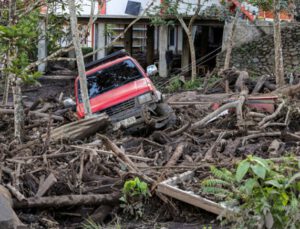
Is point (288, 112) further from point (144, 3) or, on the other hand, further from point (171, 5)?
point (144, 3)

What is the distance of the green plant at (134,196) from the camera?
7.29m

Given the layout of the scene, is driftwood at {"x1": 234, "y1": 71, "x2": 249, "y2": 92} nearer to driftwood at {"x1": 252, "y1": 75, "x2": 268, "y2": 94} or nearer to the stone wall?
driftwood at {"x1": 252, "y1": 75, "x2": 268, "y2": 94}

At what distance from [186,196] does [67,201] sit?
155 centimetres

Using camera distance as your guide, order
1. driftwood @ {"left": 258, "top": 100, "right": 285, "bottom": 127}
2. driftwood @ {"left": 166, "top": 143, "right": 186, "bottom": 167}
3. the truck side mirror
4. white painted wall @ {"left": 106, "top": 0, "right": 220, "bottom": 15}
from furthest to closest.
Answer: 1. white painted wall @ {"left": 106, "top": 0, "right": 220, "bottom": 15}
2. the truck side mirror
3. driftwood @ {"left": 258, "top": 100, "right": 285, "bottom": 127}
4. driftwood @ {"left": 166, "top": 143, "right": 186, "bottom": 167}

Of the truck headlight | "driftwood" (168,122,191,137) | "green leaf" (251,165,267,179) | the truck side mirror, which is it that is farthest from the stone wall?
"green leaf" (251,165,267,179)

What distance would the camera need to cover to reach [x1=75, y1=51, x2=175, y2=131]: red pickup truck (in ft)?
41.4

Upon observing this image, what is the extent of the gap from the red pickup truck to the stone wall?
12.1 m

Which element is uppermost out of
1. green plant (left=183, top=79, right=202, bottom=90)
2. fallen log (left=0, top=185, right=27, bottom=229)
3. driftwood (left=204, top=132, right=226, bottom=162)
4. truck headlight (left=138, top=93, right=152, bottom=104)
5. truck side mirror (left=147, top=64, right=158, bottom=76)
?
truck side mirror (left=147, top=64, right=158, bottom=76)

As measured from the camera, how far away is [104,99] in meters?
13.0

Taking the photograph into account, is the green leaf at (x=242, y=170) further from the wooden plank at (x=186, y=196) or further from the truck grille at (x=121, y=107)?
the truck grille at (x=121, y=107)

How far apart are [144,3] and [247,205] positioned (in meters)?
22.1

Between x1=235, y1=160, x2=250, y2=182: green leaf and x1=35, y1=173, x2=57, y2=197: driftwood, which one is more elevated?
x1=235, y1=160, x2=250, y2=182: green leaf

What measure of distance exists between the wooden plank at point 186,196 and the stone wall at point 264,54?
1768 centimetres

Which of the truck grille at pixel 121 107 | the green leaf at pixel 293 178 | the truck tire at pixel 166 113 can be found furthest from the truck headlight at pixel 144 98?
the green leaf at pixel 293 178
